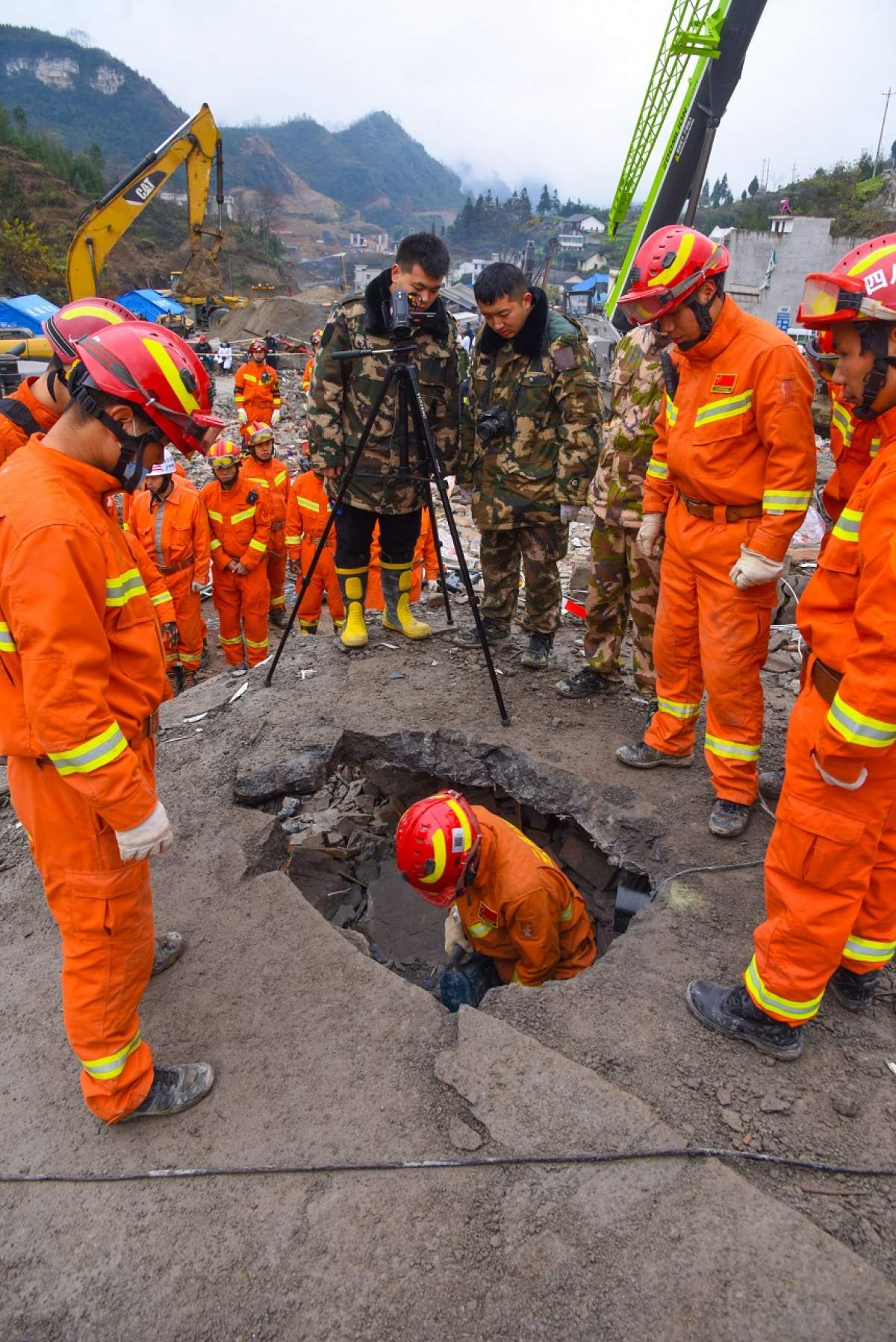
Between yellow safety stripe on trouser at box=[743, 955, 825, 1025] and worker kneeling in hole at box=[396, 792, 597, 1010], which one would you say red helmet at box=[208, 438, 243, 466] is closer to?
→ worker kneeling in hole at box=[396, 792, 597, 1010]

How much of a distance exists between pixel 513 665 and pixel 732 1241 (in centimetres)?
316

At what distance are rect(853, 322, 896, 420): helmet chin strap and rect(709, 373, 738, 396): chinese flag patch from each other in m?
0.90

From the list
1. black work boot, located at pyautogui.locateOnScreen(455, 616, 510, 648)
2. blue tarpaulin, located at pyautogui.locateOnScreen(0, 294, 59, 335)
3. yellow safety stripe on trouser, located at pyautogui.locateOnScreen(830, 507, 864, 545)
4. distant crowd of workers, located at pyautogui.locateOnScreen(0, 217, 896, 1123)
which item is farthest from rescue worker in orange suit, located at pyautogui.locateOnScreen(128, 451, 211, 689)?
blue tarpaulin, located at pyautogui.locateOnScreen(0, 294, 59, 335)

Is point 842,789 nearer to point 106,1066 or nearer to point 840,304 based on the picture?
point 840,304

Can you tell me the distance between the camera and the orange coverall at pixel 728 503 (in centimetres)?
277

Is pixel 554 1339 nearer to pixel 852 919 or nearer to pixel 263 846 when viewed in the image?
pixel 852 919

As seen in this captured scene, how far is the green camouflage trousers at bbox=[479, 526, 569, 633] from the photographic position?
4.32m

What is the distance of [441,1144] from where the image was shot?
6.81ft

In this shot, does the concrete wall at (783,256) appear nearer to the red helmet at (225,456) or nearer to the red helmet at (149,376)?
the red helmet at (225,456)

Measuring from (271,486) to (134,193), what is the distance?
11.2m

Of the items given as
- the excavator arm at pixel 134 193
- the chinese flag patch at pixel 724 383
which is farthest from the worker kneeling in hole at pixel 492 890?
the excavator arm at pixel 134 193

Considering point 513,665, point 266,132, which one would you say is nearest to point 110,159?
point 513,665

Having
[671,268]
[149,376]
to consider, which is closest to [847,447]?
[671,268]

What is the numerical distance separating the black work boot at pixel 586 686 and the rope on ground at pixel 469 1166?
2.54m
